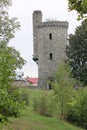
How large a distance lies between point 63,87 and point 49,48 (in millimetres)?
37640

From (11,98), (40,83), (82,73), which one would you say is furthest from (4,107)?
(40,83)

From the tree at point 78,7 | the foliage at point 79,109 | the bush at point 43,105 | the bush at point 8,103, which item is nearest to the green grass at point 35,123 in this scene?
the bush at point 43,105

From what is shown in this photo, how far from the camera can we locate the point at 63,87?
43156 millimetres

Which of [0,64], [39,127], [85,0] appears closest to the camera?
[85,0]

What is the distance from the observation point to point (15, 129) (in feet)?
112

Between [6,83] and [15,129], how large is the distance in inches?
620

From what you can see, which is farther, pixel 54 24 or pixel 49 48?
pixel 54 24

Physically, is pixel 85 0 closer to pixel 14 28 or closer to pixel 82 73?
pixel 14 28

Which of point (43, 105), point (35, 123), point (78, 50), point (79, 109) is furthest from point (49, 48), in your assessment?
point (35, 123)

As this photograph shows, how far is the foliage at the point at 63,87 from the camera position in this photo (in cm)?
4322

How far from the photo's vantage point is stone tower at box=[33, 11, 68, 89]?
3137 inches

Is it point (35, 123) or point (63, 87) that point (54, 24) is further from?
point (35, 123)

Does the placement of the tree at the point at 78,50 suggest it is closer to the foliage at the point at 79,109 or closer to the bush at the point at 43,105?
the foliage at the point at 79,109

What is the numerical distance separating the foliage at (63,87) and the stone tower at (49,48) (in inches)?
1341
